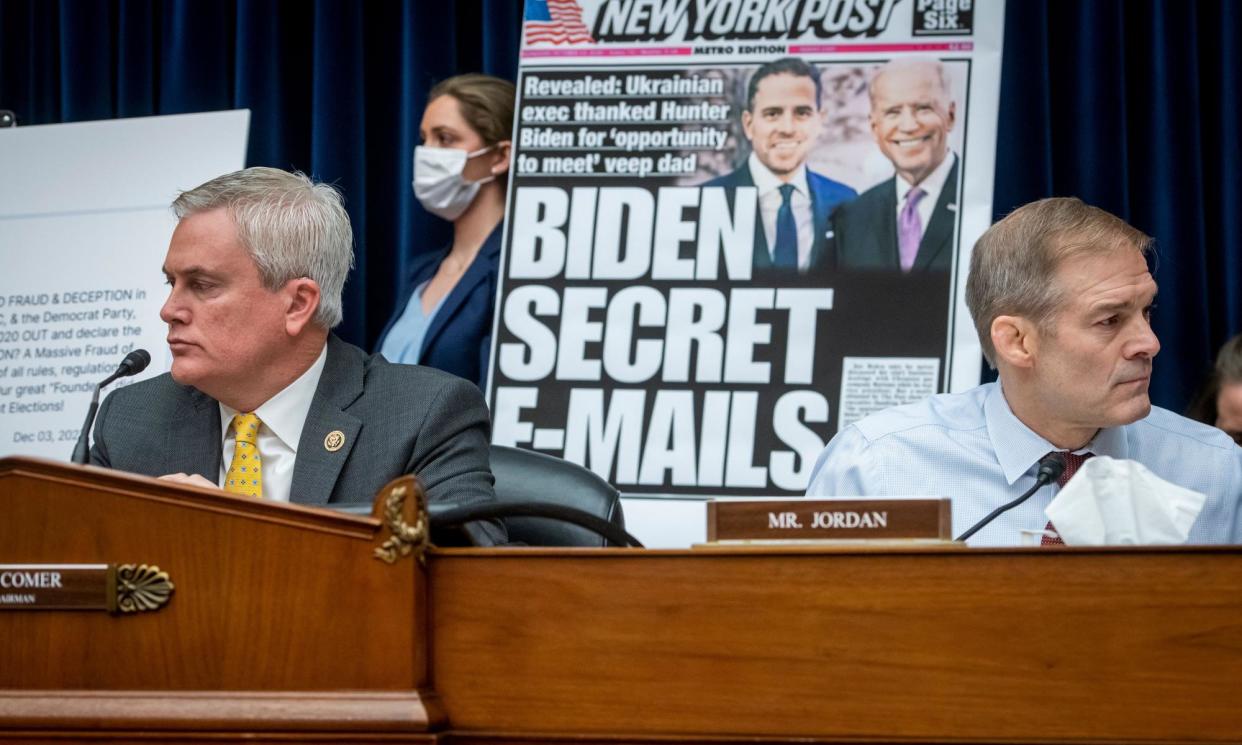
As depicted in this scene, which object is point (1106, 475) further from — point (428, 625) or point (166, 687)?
point (166, 687)

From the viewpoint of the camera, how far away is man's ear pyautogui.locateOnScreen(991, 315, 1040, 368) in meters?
2.01

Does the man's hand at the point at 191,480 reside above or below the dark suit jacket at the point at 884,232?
below

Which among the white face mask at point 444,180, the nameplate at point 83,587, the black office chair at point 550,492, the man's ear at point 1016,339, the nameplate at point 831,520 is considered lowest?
the black office chair at point 550,492

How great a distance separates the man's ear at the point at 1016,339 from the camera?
2.01 m

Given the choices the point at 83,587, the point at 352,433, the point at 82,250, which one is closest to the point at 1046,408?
the point at 352,433

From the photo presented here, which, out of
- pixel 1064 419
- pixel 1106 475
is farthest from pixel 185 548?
pixel 1064 419

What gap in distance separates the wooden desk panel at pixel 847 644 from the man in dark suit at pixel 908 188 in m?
2.04

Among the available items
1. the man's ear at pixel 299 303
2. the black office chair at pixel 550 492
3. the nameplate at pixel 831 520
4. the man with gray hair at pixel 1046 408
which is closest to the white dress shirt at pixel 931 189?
the man with gray hair at pixel 1046 408

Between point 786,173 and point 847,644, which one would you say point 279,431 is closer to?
point 847,644

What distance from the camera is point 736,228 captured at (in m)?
3.14

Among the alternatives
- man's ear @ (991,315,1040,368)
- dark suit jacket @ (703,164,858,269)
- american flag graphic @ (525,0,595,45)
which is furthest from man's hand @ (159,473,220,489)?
american flag graphic @ (525,0,595,45)

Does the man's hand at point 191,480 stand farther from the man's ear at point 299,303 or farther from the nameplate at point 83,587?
the man's ear at point 299,303

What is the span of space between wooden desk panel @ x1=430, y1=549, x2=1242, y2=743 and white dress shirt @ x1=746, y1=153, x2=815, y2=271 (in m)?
2.07

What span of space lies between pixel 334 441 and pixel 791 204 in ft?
4.61
